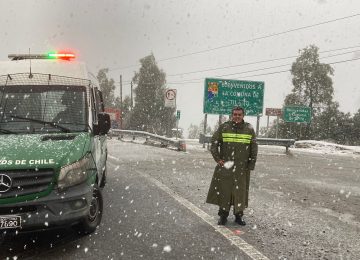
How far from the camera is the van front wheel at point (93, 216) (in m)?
5.51

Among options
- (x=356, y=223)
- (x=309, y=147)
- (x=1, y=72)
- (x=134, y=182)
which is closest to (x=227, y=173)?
(x=356, y=223)

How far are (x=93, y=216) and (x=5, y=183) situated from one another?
1.41 metres

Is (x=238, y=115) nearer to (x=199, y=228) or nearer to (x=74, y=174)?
(x=199, y=228)

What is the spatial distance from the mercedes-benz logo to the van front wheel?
100 cm

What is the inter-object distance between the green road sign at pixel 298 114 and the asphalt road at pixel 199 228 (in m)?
27.8

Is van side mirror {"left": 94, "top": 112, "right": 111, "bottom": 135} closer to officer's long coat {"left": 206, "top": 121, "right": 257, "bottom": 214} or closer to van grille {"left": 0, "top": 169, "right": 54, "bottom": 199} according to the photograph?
van grille {"left": 0, "top": 169, "right": 54, "bottom": 199}

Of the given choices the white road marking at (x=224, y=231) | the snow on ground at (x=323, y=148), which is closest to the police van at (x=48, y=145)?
the white road marking at (x=224, y=231)

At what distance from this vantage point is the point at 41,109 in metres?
6.07

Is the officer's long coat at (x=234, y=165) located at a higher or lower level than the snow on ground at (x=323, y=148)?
higher

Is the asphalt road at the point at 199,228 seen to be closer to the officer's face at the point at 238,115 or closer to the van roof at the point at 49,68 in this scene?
the officer's face at the point at 238,115

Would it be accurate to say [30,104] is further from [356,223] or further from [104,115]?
[356,223]

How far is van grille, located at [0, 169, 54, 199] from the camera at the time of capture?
4.70 meters

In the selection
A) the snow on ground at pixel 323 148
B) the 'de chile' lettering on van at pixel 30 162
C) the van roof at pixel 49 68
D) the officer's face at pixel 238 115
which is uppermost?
the van roof at pixel 49 68

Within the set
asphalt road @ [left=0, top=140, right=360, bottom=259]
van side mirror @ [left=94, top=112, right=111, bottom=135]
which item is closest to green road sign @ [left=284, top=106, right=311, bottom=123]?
asphalt road @ [left=0, top=140, right=360, bottom=259]
